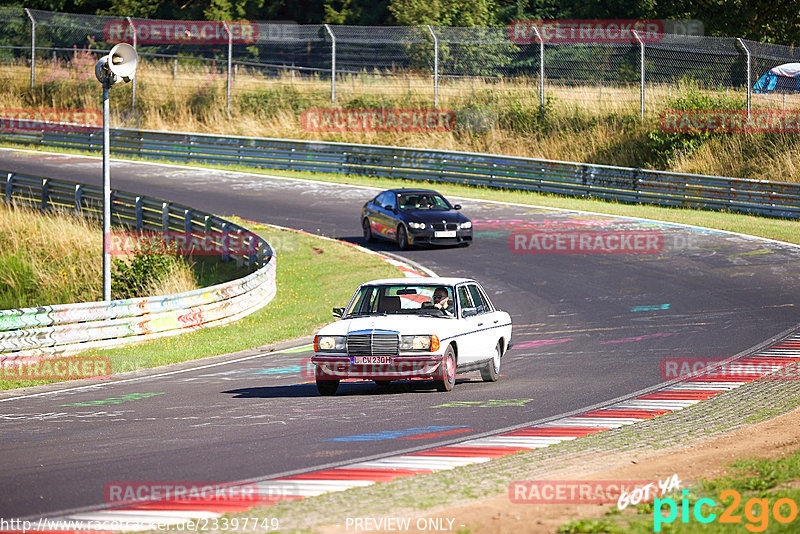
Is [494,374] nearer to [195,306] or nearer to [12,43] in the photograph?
[195,306]

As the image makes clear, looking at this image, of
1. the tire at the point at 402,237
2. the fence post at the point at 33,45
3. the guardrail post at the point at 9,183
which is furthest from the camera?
the fence post at the point at 33,45

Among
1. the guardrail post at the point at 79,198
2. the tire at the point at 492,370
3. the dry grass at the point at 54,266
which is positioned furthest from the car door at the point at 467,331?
the guardrail post at the point at 79,198

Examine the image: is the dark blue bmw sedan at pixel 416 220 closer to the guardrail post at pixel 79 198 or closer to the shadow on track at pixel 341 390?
the guardrail post at pixel 79 198

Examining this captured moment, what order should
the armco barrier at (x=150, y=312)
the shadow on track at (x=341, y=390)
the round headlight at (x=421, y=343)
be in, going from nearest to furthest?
the round headlight at (x=421, y=343), the shadow on track at (x=341, y=390), the armco barrier at (x=150, y=312)

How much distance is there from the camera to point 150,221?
93.5 feet

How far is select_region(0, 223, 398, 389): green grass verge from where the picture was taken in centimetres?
1662

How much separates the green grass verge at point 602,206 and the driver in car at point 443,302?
1579cm

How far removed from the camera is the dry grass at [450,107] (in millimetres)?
35750

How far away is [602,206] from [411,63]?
42.9 ft

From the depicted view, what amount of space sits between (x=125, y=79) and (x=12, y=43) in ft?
118

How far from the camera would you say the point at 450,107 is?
4281 cm

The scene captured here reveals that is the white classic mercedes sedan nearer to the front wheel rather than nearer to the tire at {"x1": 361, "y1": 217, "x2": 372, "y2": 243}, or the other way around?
the front wheel

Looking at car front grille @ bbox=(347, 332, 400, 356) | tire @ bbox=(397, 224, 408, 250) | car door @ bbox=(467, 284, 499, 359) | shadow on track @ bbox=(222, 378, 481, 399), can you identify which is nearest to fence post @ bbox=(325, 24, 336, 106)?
tire @ bbox=(397, 224, 408, 250)

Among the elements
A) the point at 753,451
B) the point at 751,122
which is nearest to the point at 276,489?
the point at 753,451
